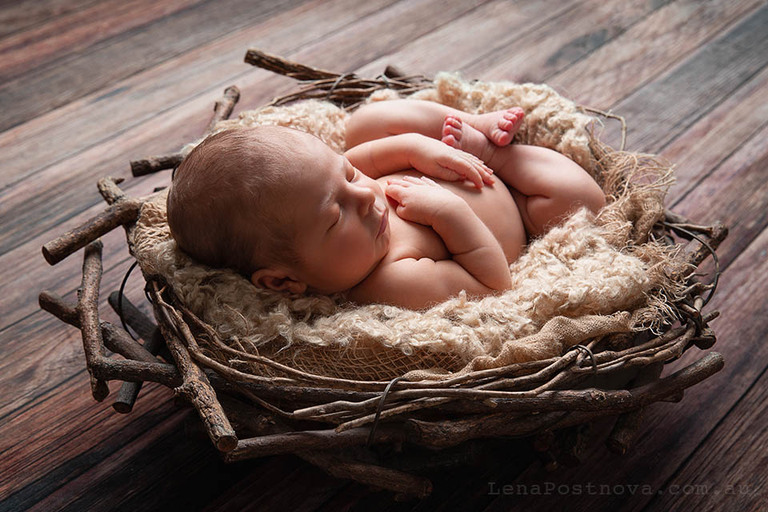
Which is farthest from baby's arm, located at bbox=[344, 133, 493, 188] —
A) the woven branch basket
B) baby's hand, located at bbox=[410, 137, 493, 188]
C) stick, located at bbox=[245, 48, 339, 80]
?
the woven branch basket

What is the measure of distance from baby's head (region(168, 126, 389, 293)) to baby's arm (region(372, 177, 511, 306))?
64mm

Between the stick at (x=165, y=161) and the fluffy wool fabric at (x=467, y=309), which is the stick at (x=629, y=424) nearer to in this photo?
the fluffy wool fabric at (x=467, y=309)

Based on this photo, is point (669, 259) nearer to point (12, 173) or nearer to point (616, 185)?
point (616, 185)

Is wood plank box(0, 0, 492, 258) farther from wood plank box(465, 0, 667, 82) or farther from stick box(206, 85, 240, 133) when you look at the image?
stick box(206, 85, 240, 133)

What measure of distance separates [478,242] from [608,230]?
249mm

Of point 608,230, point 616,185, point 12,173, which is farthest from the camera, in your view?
point 12,173

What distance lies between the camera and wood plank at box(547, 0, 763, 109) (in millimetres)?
1976

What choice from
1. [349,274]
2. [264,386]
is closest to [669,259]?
[349,274]

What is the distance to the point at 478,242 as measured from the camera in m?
1.19

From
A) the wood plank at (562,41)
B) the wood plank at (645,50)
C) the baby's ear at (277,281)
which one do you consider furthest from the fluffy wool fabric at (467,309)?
the wood plank at (562,41)

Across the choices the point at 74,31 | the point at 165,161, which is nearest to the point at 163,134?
the point at 165,161

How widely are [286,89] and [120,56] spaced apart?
610mm

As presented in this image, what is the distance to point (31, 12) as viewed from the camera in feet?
7.82

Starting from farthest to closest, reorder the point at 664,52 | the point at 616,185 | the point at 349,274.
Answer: the point at 664,52 → the point at 616,185 → the point at 349,274
